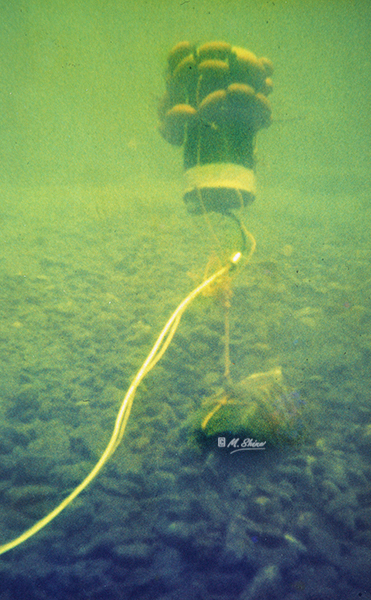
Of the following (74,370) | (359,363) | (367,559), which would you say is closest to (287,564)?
(367,559)

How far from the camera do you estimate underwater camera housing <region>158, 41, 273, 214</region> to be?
95 cm

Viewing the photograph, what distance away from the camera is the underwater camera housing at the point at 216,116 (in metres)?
0.95

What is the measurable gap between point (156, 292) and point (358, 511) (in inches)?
47.3

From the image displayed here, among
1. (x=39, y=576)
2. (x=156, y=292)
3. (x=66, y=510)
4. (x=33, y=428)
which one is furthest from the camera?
(x=156, y=292)

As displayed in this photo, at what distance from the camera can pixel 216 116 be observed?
102 centimetres

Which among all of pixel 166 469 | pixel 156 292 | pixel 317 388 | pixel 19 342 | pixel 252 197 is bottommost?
pixel 166 469

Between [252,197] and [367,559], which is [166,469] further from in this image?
[252,197]

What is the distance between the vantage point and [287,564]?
532 mm

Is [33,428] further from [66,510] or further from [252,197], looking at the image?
[252,197]

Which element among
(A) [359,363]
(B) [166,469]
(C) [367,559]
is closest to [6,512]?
(B) [166,469]

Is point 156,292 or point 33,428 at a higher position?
point 156,292

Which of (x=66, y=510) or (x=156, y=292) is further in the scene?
(x=156, y=292)

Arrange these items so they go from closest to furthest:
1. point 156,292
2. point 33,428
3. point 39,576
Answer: point 39,576 → point 33,428 → point 156,292

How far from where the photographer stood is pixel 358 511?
614 mm
